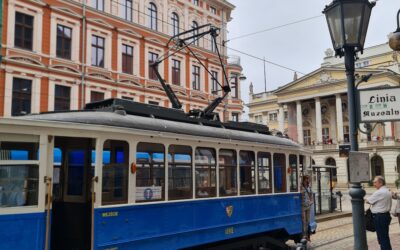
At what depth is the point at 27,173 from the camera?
5312 millimetres

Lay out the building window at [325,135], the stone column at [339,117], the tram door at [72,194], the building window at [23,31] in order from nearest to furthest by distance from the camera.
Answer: the tram door at [72,194] → the building window at [23,31] → the stone column at [339,117] → the building window at [325,135]

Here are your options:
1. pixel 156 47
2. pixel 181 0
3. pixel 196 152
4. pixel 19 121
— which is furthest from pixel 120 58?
pixel 19 121

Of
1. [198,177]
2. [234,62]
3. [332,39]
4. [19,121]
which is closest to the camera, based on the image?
[19,121]

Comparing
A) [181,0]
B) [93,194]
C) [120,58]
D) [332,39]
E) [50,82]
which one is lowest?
Answer: [93,194]

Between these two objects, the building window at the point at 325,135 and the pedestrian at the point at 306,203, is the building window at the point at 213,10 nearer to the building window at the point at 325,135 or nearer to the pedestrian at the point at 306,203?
the pedestrian at the point at 306,203

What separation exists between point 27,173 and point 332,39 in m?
4.13

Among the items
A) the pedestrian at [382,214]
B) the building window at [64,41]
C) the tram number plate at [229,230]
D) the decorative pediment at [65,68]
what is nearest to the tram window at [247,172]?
the tram number plate at [229,230]

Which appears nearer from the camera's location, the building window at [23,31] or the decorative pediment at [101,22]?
the building window at [23,31]

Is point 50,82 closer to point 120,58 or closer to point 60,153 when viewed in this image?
point 120,58

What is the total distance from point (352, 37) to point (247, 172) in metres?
3.95

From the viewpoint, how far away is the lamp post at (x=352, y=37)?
5.18 meters

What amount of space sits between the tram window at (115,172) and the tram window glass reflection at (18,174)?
0.97 meters

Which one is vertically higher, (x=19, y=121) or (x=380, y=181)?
(x=19, y=121)

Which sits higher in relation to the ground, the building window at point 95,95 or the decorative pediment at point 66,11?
the decorative pediment at point 66,11
